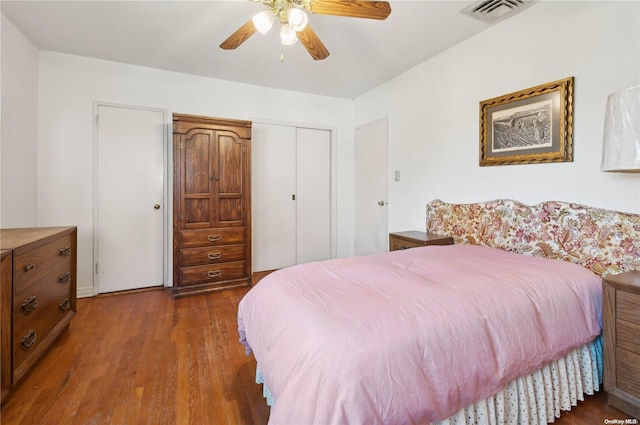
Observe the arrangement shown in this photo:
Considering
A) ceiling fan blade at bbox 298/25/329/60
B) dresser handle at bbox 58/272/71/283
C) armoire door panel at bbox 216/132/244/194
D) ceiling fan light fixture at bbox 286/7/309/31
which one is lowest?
dresser handle at bbox 58/272/71/283

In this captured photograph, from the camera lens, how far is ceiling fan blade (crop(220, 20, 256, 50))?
186 centimetres

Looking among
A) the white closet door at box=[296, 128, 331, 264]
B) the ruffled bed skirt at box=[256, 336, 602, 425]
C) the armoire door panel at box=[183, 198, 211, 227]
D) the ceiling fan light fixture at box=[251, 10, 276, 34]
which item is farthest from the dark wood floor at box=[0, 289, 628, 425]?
the ceiling fan light fixture at box=[251, 10, 276, 34]

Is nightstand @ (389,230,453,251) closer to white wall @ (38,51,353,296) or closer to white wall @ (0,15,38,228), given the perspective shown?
white wall @ (38,51,353,296)

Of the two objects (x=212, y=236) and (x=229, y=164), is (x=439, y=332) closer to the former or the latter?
(x=212, y=236)

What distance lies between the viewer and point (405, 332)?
38.6 inches

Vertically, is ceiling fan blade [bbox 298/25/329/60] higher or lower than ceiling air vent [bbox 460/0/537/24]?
lower

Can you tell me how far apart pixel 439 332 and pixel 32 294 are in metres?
2.25

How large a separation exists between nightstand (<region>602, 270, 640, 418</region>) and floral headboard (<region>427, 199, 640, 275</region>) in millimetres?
335

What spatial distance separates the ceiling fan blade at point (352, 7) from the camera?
1.64 metres

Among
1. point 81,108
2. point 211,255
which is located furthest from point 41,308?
point 81,108

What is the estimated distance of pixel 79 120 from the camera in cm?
300

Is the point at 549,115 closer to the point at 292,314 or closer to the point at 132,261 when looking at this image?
the point at 292,314

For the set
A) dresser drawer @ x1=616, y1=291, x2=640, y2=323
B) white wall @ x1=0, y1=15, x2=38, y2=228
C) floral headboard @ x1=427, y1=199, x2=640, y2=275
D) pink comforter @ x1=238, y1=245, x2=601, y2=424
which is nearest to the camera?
pink comforter @ x1=238, y1=245, x2=601, y2=424

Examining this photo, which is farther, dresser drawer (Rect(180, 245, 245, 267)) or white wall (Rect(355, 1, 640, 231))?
dresser drawer (Rect(180, 245, 245, 267))
